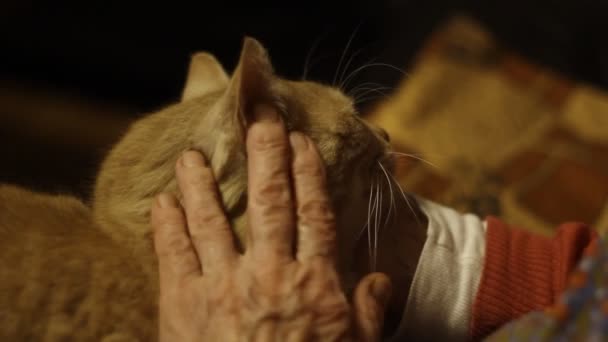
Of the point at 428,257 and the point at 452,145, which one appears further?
the point at 452,145

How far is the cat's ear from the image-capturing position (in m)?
0.77

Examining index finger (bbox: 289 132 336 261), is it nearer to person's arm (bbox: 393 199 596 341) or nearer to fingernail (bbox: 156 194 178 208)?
fingernail (bbox: 156 194 178 208)

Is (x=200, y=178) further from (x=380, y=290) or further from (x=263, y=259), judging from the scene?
(x=380, y=290)

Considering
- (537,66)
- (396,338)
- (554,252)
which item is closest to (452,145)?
(537,66)

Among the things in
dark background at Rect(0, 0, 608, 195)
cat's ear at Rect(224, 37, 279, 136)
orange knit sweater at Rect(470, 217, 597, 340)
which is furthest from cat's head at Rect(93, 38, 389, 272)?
dark background at Rect(0, 0, 608, 195)

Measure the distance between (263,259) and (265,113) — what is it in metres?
0.20

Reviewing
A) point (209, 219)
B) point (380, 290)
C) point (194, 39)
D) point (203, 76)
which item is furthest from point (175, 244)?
point (194, 39)

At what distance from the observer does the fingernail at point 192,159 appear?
2.71 ft

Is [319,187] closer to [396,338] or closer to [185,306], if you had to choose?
[185,306]

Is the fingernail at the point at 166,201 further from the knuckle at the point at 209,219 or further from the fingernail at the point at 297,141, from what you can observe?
the fingernail at the point at 297,141

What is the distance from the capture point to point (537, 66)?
2.17 meters

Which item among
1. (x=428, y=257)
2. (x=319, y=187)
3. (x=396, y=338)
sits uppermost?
(x=319, y=187)

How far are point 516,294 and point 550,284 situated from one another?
0.06 meters

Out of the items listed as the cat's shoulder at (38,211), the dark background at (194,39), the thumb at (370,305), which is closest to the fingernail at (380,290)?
the thumb at (370,305)
